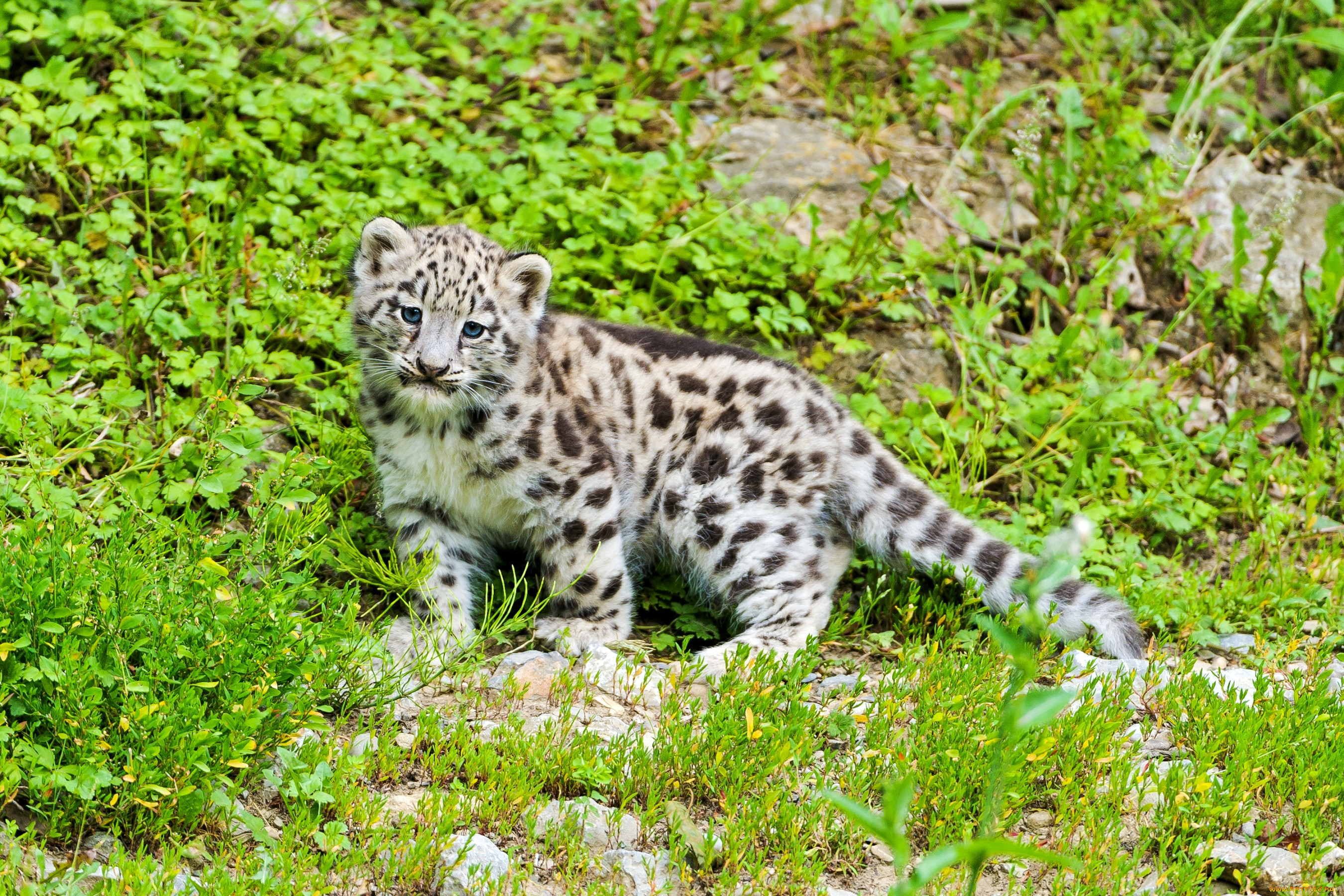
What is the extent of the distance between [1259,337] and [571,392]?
18.2ft

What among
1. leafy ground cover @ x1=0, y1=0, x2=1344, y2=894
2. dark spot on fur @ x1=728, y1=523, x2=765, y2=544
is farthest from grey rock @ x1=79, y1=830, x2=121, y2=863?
dark spot on fur @ x1=728, y1=523, x2=765, y2=544

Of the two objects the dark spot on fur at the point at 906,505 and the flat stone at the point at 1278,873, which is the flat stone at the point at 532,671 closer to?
the dark spot on fur at the point at 906,505

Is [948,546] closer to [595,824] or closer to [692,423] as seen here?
[692,423]

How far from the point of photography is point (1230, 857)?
4.50m

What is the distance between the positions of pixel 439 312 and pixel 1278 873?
4.09 m

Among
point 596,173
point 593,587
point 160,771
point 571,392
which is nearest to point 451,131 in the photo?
point 596,173

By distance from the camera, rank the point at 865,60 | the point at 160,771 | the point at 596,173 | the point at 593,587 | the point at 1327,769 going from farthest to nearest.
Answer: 1. the point at 865,60
2. the point at 596,173
3. the point at 593,587
4. the point at 1327,769
5. the point at 160,771

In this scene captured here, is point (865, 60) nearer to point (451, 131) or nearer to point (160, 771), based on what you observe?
point (451, 131)

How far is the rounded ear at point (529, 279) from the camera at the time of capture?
6.03 m

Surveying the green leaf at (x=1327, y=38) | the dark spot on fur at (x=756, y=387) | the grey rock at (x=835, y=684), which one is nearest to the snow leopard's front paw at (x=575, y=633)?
the grey rock at (x=835, y=684)

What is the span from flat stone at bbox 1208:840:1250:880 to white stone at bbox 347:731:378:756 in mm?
3015

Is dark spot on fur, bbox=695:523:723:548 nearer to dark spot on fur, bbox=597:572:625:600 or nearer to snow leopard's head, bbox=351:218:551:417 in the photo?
dark spot on fur, bbox=597:572:625:600

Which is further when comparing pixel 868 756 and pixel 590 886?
pixel 868 756

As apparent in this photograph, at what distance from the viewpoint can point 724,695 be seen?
204 inches
